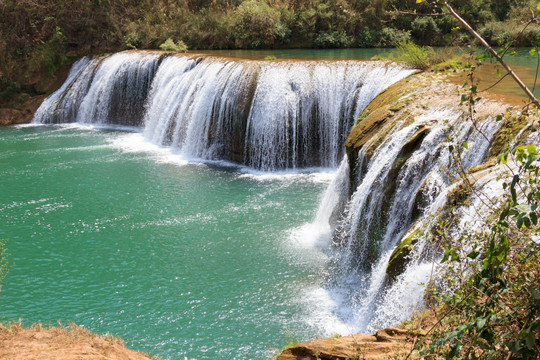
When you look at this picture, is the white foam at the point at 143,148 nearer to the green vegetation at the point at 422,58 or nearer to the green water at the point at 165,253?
the green water at the point at 165,253

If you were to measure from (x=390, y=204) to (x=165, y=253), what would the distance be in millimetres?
4322

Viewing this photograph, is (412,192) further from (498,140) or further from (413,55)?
(413,55)

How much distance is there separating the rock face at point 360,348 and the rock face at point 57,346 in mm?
1687

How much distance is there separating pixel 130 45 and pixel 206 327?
63.1 ft

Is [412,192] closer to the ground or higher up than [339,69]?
closer to the ground

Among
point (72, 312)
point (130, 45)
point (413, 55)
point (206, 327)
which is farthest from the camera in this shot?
point (130, 45)

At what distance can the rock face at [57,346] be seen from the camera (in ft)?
15.7

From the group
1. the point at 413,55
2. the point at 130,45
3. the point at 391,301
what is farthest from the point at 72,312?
the point at 130,45

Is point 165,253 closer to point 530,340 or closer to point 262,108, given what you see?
point 262,108

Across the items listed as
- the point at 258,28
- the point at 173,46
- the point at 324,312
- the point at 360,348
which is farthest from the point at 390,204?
the point at 258,28

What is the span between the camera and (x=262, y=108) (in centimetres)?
1520

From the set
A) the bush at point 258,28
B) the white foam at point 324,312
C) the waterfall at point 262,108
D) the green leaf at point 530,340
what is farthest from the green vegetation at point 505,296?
the bush at point 258,28

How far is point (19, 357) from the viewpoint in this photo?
15.6ft

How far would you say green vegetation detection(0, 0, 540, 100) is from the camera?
23031mm
